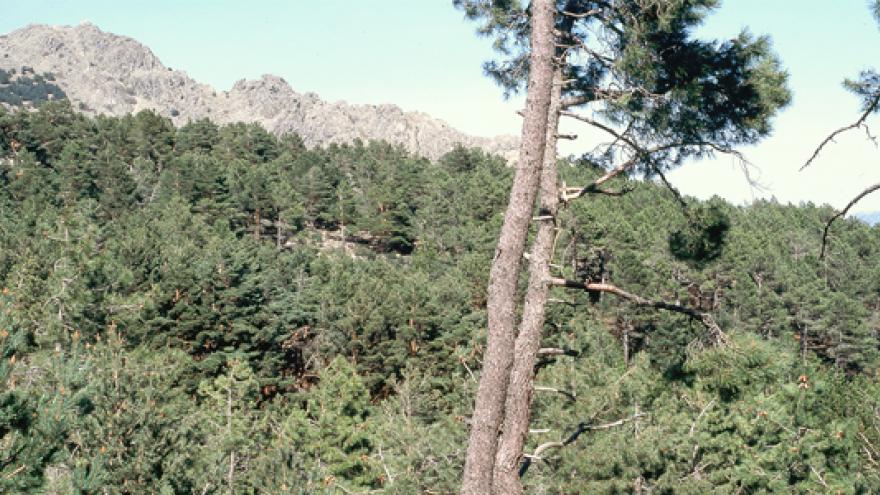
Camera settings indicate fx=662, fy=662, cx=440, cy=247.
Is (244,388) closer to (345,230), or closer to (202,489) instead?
(202,489)

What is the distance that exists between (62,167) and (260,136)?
2269 cm

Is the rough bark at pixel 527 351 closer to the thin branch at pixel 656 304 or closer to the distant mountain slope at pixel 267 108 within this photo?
the thin branch at pixel 656 304

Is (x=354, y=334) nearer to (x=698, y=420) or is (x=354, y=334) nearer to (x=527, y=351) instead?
(x=698, y=420)

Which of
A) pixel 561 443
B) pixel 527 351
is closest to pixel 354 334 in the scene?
pixel 561 443

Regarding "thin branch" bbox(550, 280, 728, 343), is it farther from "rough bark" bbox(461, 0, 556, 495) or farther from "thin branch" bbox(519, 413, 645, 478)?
"thin branch" bbox(519, 413, 645, 478)

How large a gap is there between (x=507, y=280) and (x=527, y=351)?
57cm

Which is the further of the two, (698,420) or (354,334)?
(354,334)

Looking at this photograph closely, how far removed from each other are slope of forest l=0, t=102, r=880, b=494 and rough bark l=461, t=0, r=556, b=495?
2.77 ft

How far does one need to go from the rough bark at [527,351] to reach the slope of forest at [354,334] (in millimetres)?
727

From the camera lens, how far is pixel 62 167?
46.0m

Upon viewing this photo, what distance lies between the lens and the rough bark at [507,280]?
14.5ft

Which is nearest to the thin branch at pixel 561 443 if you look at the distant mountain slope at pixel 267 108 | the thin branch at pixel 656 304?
the thin branch at pixel 656 304

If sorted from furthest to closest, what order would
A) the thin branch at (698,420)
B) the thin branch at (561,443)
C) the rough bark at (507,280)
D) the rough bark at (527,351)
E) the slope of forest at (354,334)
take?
the thin branch at (698,420), the slope of forest at (354,334), the thin branch at (561,443), the rough bark at (527,351), the rough bark at (507,280)

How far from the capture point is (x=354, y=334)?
28.3 meters
